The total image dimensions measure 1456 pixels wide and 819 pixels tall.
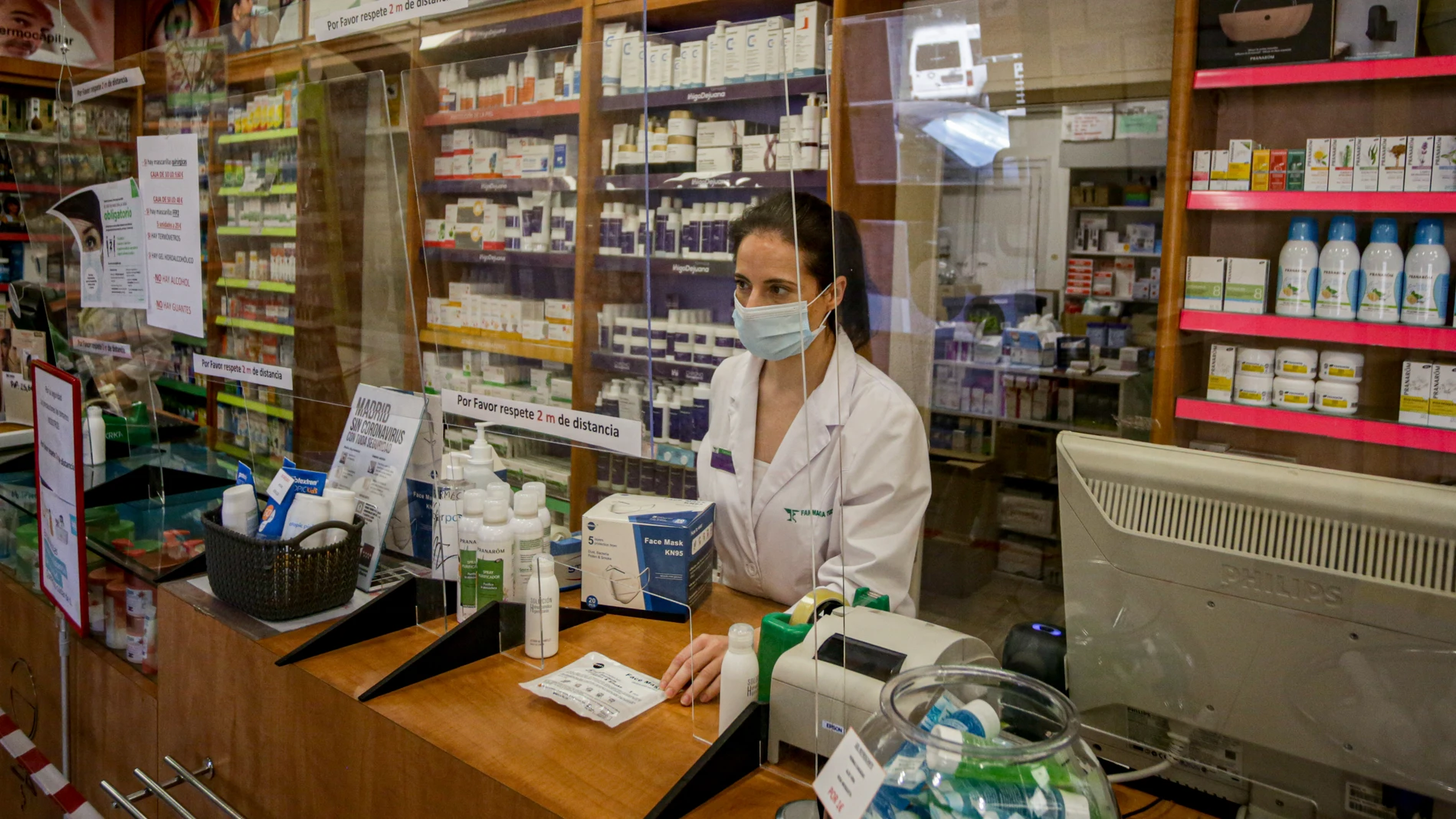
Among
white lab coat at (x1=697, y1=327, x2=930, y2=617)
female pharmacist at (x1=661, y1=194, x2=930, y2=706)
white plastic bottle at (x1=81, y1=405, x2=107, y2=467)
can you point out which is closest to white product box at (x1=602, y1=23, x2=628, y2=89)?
female pharmacist at (x1=661, y1=194, x2=930, y2=706)

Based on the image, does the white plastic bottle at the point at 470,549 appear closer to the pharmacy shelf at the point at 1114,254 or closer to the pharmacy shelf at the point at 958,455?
the pharmacy shelf at the point at 958,455

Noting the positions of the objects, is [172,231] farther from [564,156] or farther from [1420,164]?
[1420,164]

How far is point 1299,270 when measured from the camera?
A: 1253 mm

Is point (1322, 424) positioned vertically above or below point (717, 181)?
below

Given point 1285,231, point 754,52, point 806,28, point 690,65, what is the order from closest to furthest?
point 1285,231, point 690,65, point 754,52, point 806,28

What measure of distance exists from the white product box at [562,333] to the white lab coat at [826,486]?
1.05ft

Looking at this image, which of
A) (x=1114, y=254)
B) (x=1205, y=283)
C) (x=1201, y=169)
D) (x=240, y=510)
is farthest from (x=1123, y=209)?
(x=240, y=510)

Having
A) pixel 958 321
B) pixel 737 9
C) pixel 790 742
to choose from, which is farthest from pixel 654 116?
pixel 737 9

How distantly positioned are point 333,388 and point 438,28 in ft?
2.94

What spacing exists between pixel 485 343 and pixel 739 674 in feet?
3.62

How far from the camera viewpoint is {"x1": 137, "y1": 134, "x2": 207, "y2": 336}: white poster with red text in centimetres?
254

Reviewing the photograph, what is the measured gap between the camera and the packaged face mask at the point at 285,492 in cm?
187

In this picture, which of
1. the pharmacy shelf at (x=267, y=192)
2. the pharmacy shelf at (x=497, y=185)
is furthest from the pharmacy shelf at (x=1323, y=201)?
the pharmacy shelf at (x=267, y=192)

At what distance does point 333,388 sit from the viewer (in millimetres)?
2299
